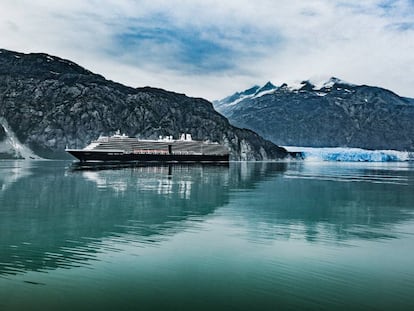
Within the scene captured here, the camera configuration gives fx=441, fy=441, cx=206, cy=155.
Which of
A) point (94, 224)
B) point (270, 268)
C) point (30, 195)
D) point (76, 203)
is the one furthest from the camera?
point (30, 195)

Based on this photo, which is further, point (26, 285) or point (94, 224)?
point (94, 224)

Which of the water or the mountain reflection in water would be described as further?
the mountain reflection in water

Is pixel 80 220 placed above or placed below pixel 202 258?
above

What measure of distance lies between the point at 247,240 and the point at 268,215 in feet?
38.7

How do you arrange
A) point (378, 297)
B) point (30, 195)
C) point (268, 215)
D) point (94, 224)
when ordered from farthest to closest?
point (30, 195), point (268, 215), point (94, 224), point (378, 297)

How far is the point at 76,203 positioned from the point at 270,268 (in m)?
28.6

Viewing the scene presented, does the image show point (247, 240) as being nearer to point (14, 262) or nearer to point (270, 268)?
point (270, 268)

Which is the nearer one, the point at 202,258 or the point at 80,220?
the point at 202,258

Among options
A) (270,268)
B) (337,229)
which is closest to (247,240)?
(270,268)

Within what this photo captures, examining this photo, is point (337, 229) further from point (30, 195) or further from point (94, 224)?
point (30, 195)

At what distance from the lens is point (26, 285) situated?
16.4m

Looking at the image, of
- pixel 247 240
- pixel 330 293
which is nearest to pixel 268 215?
pixel 247 240

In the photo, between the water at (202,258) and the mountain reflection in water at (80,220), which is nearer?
the water at (202,258)

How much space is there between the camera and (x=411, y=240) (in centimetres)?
2753
